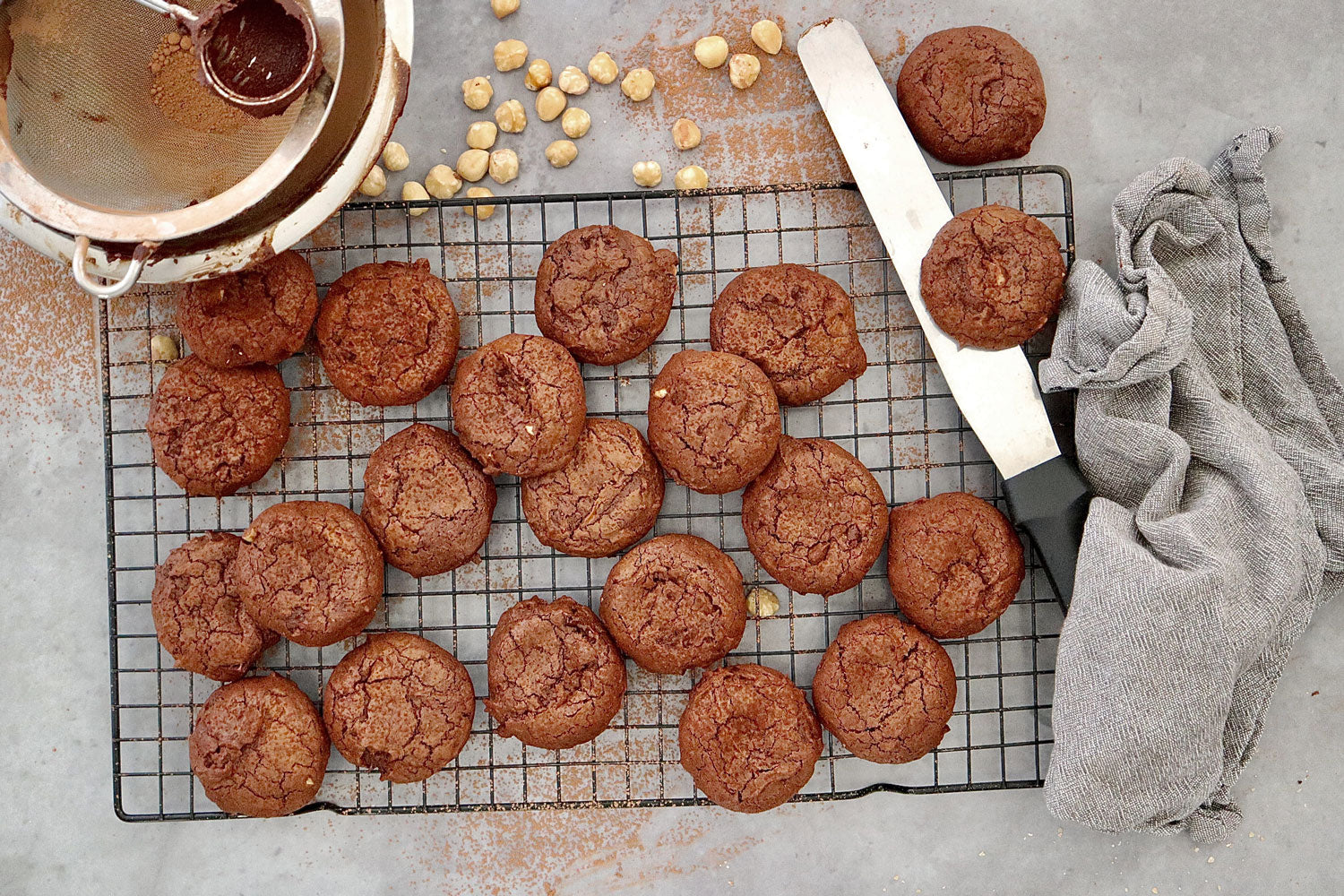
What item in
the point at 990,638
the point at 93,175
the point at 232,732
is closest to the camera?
the point at 93,175

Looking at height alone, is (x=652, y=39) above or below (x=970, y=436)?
above

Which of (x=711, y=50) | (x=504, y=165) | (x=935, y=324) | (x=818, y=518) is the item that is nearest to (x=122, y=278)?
(x=504, y=165)

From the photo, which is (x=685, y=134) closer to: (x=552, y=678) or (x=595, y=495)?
(x=595, y=495)

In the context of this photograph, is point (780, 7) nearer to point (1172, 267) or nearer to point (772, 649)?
point (1172, 267)

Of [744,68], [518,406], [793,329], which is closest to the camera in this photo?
[518,406]

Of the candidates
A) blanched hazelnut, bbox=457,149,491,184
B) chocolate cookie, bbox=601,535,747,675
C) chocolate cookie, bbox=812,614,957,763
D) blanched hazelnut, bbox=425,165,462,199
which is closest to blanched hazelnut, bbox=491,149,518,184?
blanched hazelnut, bbox=457,149,491,184

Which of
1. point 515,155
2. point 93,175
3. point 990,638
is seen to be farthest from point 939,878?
point 93,175

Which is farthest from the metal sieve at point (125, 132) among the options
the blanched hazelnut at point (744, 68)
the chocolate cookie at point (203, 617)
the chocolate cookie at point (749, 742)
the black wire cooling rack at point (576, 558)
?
the chocolate cookie at point (749, 742)
